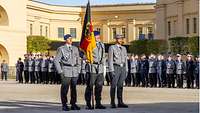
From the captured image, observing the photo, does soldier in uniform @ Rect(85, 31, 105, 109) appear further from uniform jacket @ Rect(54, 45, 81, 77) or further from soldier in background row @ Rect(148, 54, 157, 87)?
soldier in background row @ Rect(148, 54, 157, 87)

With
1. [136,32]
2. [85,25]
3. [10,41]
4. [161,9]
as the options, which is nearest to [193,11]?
[161,9]

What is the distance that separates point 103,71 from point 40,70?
63.8ft

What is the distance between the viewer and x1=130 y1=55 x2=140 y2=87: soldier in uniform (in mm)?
32156

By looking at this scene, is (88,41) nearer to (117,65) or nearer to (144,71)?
(117,65)

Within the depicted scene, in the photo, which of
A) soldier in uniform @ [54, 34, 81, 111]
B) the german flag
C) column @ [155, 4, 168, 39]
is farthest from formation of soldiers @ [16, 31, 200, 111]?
column @ [155, 4, 168, 39]

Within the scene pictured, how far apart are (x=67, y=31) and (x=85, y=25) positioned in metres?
82.8

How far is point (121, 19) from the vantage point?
97.9 m

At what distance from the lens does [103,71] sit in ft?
53.9

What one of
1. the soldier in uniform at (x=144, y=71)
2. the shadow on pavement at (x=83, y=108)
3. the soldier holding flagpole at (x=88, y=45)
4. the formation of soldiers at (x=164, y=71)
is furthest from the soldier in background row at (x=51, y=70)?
the soldier holding flagpole at (x=88, y=45)

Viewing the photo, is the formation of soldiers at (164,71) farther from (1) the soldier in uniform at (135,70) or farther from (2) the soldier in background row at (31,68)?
(2) the soldier in background row at (31,68)

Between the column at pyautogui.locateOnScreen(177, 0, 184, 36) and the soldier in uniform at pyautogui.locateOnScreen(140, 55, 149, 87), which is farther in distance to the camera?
the column at pyautogui.locateOnScreen(177, 0, 184, 36)

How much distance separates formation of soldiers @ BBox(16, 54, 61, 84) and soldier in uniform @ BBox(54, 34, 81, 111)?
18.4 m

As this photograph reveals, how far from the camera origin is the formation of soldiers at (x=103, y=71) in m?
16.0

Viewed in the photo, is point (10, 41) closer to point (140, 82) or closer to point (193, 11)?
point (193, 11)
